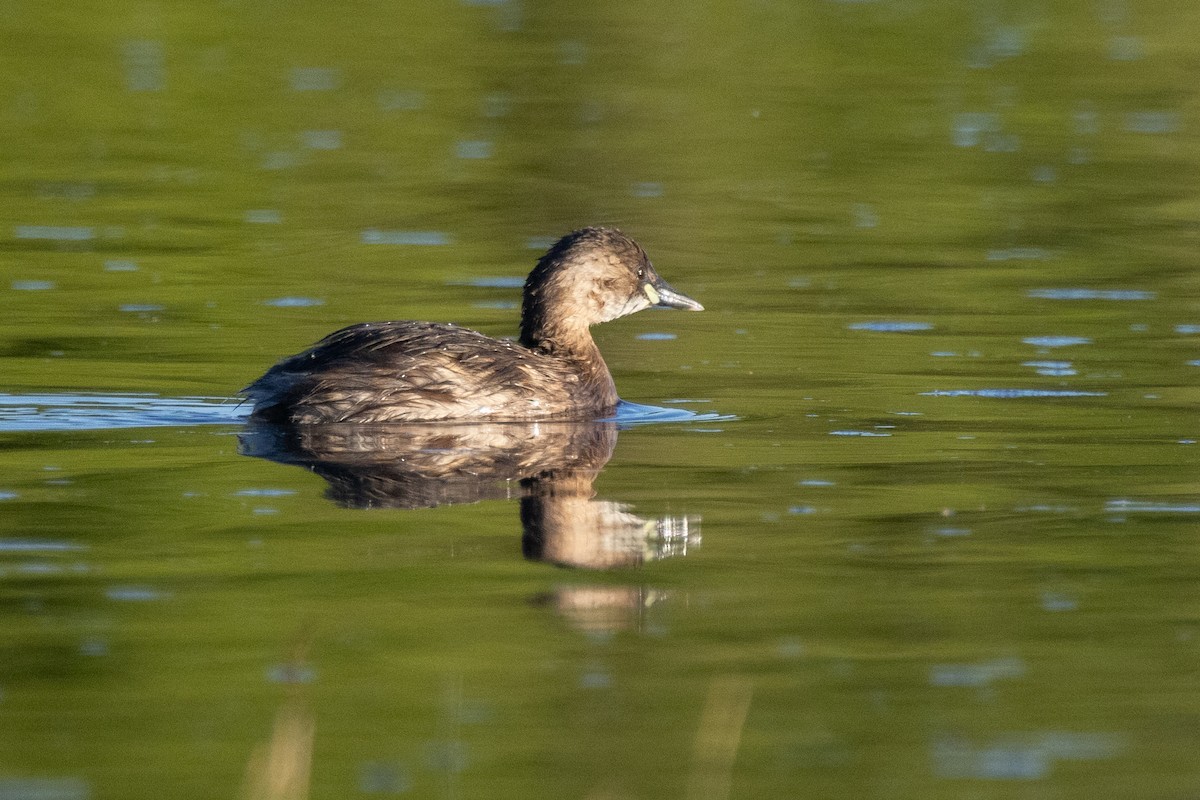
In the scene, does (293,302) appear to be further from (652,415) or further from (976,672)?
(976,672)

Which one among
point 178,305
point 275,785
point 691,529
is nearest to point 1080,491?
point 691,529

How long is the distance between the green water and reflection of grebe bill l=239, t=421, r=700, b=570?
91 mm

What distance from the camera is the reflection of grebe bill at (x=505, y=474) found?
8461mm

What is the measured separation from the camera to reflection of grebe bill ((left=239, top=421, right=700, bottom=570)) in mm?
8461

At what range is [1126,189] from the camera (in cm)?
2000

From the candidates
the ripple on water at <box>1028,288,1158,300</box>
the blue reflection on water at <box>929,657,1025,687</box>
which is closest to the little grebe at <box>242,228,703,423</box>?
the ripple on water at <box>1028,288,1158,300</box>

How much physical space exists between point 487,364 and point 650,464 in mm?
1509

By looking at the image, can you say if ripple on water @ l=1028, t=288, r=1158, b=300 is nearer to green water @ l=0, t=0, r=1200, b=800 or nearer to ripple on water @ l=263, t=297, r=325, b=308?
green water @ l=0, t=0, r=1200, b=800

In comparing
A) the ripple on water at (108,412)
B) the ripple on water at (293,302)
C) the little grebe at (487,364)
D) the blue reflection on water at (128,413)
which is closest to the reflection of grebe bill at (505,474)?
the little grebe at (487,364)

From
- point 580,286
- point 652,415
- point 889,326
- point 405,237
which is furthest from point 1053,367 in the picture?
point 405,237

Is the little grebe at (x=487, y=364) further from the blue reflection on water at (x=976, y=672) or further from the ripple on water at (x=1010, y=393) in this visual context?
the blue reflection on water at (x=976, y=672)

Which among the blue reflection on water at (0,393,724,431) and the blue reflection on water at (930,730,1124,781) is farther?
the blue reflection on water at (0,393,724,431)

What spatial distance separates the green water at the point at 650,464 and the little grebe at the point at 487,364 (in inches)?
20.9

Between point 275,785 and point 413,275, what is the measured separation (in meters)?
10.7
